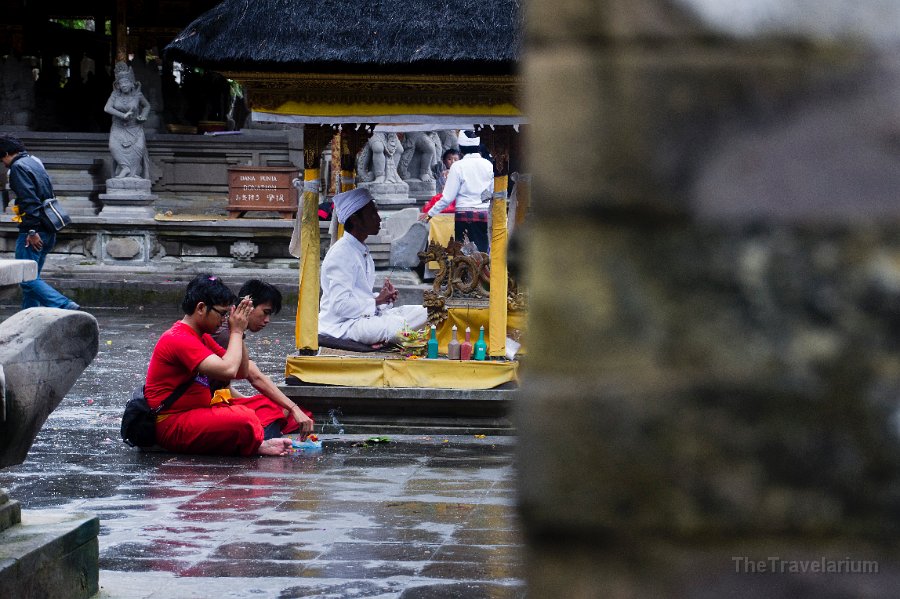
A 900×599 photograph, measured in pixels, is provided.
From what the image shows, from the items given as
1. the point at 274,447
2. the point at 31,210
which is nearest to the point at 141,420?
the point at 274,447

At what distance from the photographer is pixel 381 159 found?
846 inches

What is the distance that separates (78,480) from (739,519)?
631cm

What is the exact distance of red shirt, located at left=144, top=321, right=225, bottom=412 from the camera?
7.68 metres

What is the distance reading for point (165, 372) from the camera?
7.80 metres

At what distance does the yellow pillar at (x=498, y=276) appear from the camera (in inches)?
375

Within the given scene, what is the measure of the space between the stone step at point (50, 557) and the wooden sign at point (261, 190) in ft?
48.6

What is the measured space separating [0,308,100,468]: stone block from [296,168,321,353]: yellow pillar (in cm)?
478

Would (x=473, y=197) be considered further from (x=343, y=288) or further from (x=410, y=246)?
(x=343, y=288)

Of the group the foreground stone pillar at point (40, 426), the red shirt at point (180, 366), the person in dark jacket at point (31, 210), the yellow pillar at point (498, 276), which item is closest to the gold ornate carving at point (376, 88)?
the yellow pillar at point (498, 276)

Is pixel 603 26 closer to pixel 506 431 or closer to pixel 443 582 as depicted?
pixel 443 582

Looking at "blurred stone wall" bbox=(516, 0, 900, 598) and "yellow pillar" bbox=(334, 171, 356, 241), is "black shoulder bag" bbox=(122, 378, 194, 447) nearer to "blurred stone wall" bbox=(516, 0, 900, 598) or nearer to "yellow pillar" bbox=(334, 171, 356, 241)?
"yellow pillar" bbox=(334, 171, 356, 241)

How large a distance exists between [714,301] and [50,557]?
11.3 ft

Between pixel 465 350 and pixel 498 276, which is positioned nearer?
pixel 465 350

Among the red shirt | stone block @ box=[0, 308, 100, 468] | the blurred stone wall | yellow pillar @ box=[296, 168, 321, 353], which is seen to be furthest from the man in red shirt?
the blurred stone wall
